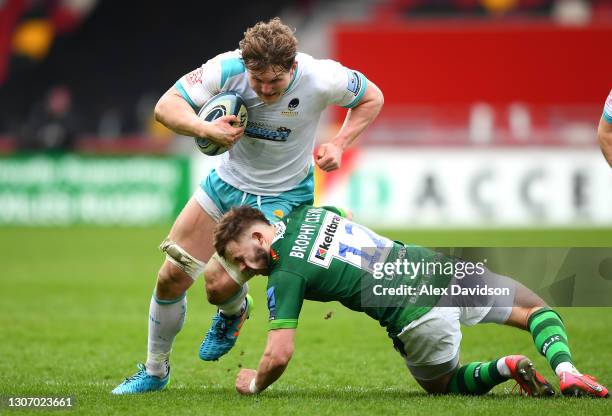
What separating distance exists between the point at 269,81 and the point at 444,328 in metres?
1.76

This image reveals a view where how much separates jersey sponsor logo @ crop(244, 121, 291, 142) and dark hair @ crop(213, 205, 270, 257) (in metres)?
0.96

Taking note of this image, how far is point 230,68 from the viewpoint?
21.4ft

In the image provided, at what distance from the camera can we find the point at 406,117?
20.7 metres

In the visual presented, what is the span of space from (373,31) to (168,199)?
7.93 m

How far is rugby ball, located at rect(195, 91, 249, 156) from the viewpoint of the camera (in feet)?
20.7

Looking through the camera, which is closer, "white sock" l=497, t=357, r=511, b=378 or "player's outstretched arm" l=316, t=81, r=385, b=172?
"white sock" l=497, t=357, r=511, b=378

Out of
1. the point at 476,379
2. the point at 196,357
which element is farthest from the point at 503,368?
the point at 196,357

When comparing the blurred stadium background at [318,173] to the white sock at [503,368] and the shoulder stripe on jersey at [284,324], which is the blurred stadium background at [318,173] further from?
the shoulder stripe on jersey at [284,324]

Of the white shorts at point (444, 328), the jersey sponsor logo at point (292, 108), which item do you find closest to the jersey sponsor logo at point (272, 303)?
the white shorts at point (444, 328)

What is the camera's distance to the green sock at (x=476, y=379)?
593cm

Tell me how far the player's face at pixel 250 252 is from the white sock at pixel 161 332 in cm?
102

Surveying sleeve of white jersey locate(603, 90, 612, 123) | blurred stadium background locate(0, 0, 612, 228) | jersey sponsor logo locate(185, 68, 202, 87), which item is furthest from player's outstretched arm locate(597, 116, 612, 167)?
blurred stadium background locate(0, 0, 612, 228)

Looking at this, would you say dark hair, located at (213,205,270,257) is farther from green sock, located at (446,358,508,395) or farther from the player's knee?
green sock, located at (446,358,508,395)

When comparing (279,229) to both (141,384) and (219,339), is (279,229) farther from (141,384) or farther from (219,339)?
(141,384)
